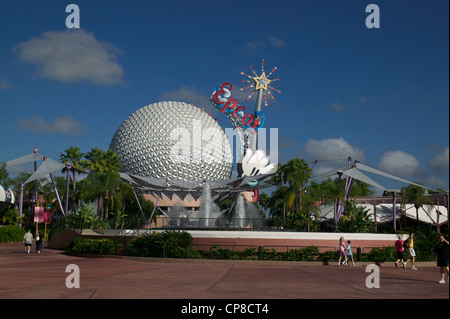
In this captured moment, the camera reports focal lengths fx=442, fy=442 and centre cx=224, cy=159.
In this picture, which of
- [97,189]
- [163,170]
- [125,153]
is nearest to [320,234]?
[97,189]

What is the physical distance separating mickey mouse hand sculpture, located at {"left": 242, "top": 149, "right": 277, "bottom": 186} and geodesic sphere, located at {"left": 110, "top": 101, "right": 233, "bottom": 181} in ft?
9.95

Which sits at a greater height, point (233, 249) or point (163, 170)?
point (163, 170)

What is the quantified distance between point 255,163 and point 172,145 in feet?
42.0

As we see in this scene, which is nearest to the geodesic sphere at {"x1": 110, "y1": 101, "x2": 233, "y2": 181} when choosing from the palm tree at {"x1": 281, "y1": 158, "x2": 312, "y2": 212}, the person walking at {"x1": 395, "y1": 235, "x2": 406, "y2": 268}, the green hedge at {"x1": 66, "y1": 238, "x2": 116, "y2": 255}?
the palm tree at {"x1": 281, "y1": 158, "x2": 312, "y2": 212}

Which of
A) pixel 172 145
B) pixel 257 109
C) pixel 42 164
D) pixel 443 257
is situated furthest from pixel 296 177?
pixel 443 257

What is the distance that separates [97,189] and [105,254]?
14527 mm

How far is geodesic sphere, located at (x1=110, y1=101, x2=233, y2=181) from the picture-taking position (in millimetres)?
59906

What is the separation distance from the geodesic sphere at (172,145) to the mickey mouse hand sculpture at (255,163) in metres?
3.03

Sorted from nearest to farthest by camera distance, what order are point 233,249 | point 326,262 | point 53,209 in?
1. point 326,262
2. point 233,249
3. point 53,209

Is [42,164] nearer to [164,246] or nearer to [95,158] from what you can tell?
[95,158]

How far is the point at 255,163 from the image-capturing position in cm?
6494

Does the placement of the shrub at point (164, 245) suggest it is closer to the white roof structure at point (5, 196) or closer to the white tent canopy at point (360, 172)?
the white tent canopy at point (360, 172)
